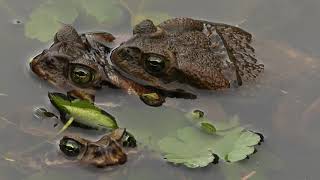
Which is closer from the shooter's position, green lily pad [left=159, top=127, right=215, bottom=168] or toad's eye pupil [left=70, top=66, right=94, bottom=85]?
green lily pad [left=159, top=127, right=215, bottom=168]

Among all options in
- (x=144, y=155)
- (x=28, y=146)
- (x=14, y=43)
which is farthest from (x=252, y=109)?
(x=14, y=43)

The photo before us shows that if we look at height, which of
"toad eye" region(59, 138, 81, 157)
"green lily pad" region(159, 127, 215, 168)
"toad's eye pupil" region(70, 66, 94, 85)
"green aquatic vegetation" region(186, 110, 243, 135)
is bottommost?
"toad eye" region(59, 138, 81, 157)

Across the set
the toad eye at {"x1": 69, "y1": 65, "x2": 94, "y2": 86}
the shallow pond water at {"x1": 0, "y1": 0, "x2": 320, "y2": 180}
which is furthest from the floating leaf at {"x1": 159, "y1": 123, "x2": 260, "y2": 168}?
the toad eye at {"x1": 69, "y1": 65, "x2": 94, "y2": 86}

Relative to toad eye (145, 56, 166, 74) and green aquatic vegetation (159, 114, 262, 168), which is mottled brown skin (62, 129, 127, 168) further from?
toad eye (145, 56, 166, 74)

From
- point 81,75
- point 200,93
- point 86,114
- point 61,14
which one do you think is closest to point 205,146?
point 200,93

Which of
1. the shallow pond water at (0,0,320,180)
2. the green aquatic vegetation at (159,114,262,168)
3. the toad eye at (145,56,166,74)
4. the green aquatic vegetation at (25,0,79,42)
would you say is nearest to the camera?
the green aquatic vegetation at (159,114,262,168)

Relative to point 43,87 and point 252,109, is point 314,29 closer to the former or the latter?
point 252,109
